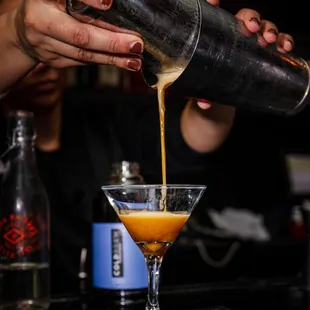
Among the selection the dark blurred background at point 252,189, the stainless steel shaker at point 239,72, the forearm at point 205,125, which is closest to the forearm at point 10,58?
the stainless steel shaker at point 239,72

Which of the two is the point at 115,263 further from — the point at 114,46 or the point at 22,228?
the point at 114,46

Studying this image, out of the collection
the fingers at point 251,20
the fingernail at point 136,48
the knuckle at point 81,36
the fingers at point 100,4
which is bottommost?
the fingernail at point 136,48

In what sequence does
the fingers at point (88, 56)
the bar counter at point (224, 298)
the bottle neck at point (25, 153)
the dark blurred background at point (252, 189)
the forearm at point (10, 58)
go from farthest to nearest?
the dark blurred background at point (252, 189)
the bottle neck at point (25, 153)
the bar counter at point (224, 298)
the forearm at point (10, 58)
the fingers at point (88, 56)

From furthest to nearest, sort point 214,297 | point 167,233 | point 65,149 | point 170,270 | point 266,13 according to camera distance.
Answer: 1. point 266,13
2. point 170,270
3. point 65,149
4. point 214,297
5. point 167,233

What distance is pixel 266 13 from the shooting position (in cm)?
278

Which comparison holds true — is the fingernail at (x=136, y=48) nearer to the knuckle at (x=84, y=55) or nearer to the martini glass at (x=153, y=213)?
the knuckle at (x=84, y=55)

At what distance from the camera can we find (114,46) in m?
0.94

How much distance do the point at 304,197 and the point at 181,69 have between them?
2472mm

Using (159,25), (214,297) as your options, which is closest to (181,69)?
(159,25)

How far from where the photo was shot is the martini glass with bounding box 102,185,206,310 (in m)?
1.02

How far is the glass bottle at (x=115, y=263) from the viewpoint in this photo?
123cm

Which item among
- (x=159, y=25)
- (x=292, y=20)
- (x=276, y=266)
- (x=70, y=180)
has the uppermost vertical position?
(x=292, y=20)

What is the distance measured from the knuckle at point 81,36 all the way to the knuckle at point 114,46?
0.11 ft

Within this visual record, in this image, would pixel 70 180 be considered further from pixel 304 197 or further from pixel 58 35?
pixel 304 197
